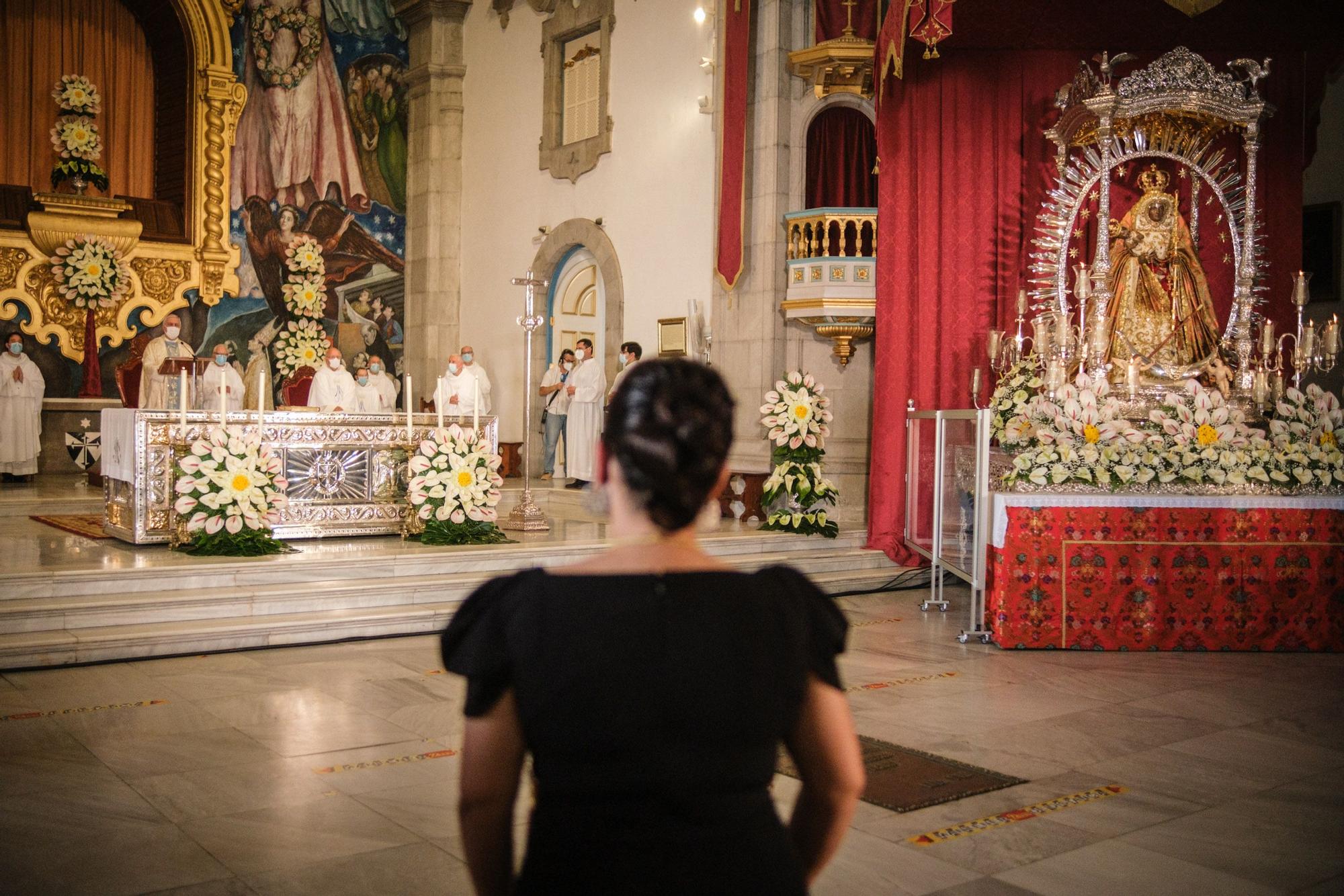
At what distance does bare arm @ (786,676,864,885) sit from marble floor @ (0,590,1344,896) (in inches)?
66.6

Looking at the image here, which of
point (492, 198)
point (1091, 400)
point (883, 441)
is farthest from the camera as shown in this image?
point (492, 198)

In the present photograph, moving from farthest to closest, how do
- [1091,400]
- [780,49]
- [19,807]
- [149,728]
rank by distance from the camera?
1. [780,49]
2. [1091,400]
3. [149,728]
4. [19,807]

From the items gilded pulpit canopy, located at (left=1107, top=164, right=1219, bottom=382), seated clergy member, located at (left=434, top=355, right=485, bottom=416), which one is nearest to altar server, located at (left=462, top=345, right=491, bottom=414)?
seated clergy member, located at (left=434, top=355, right=485, bottom=416)

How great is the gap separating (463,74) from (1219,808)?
14.6 metres

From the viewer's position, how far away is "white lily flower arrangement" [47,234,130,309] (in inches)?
563

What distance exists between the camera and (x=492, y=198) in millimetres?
15578

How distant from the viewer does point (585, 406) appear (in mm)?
13422

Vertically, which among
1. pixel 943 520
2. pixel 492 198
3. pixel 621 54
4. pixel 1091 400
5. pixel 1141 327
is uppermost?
pixel 621 54

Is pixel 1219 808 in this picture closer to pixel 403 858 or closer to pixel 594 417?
pixel 403 858

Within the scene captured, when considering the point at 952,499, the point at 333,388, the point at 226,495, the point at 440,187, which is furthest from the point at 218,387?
the point at 952,499

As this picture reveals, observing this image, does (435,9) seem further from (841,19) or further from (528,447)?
(528,447)

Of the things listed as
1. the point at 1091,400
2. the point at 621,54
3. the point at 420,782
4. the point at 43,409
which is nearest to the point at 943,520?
the point at 1091,400

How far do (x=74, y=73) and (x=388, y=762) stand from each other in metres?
13.9

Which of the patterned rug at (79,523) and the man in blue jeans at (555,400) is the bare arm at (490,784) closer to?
the patterned rug at (79,523)
